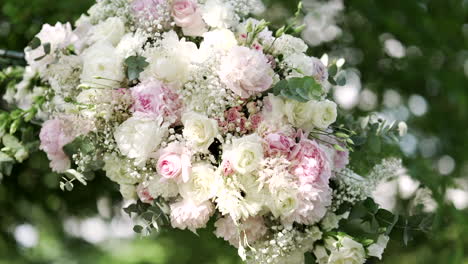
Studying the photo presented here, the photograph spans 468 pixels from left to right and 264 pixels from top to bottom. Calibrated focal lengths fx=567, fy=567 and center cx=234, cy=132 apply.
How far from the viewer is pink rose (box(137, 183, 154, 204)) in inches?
46.2

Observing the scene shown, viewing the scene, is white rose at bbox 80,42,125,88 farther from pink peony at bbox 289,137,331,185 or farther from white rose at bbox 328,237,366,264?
white rose at bbox 328,237,366,264

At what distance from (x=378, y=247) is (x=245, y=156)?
0.35m

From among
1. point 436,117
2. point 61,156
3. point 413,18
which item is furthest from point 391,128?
point 436,117

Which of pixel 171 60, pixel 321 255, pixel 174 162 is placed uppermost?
pixel 171 60

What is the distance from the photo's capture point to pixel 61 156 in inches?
50.5

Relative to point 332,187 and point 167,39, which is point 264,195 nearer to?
point 332,187

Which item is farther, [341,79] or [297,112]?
[341,79]

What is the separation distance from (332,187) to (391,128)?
269 mm

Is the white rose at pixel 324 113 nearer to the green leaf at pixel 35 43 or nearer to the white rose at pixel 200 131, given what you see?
the white rose at pixel 200 131

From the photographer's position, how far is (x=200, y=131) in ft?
3.49

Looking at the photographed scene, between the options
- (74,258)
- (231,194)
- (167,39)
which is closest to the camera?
(231,194)

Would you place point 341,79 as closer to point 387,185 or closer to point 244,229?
point 244,229

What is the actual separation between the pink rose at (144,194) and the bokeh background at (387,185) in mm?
1171

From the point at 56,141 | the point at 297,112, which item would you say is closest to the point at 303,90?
the point at 297,112
